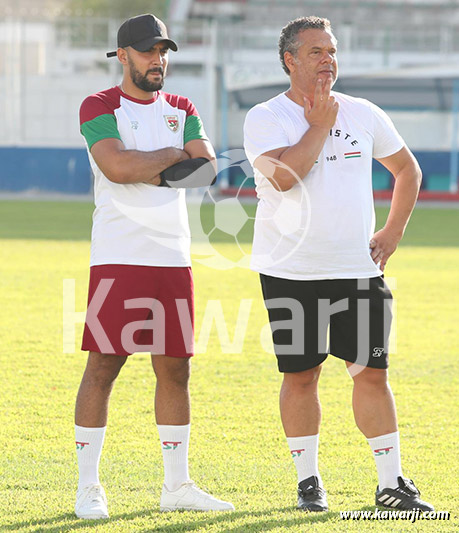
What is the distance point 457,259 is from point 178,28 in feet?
83.6

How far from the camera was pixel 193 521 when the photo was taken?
13.2ft

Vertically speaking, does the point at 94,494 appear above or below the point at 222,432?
above

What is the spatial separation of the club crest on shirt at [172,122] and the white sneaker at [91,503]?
1.57 m

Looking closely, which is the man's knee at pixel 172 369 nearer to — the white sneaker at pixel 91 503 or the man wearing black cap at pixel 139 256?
the man wearing black cap at pixel 139 256

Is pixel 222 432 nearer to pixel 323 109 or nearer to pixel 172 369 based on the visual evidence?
pixel 172 369

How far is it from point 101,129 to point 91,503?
1.56 m

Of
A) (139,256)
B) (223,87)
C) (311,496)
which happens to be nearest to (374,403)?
(311,496)

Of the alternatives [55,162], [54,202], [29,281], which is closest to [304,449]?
[29,281]

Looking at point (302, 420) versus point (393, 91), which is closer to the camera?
point (302, 420)

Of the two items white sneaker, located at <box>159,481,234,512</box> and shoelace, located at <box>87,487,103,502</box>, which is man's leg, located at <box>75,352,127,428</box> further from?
white sneaker, located at <box>159,481,234,512</box>

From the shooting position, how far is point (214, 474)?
15.3ft

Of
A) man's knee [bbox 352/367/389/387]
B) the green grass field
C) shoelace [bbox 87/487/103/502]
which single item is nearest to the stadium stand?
the green grass field

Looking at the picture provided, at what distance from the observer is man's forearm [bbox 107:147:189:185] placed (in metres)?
4.01

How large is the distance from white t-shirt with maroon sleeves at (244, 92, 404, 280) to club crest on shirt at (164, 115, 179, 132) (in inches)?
12.8
